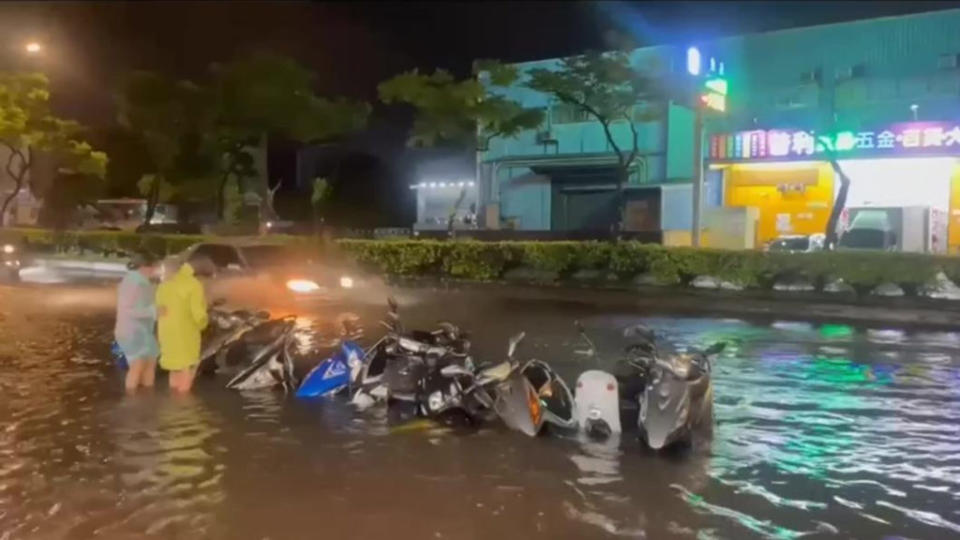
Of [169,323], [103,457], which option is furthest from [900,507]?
[169,323]

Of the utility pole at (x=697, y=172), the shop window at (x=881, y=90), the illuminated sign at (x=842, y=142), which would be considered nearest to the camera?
the utility pole at (x=697, y=172)

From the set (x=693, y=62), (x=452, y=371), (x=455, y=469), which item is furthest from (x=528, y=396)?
(x=693, y=62)

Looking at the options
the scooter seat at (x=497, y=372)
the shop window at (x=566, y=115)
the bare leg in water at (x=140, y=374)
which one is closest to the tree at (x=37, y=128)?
the shop window at (x=566, y=115)

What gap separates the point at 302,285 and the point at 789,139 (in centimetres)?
1598

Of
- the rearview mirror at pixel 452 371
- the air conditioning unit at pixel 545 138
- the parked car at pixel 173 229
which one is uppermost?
the air conditioning unit at pixel 545 138

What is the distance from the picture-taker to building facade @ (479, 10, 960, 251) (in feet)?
95.5

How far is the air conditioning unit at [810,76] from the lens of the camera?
32.4 m

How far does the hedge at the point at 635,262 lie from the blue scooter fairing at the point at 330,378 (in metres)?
14.0

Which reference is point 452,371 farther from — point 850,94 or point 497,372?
point 850,94

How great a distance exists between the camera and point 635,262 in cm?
2420

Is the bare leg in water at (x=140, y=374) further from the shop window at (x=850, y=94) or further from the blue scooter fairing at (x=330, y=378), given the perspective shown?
the shop window at (x=850, y=94)

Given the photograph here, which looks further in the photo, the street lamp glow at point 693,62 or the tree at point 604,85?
the tree at point 604,85

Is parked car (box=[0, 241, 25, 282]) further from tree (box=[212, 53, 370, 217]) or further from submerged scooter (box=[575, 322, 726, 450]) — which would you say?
submerged scooter (box=[575, 322, 726, 450])

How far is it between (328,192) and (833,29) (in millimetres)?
23270
